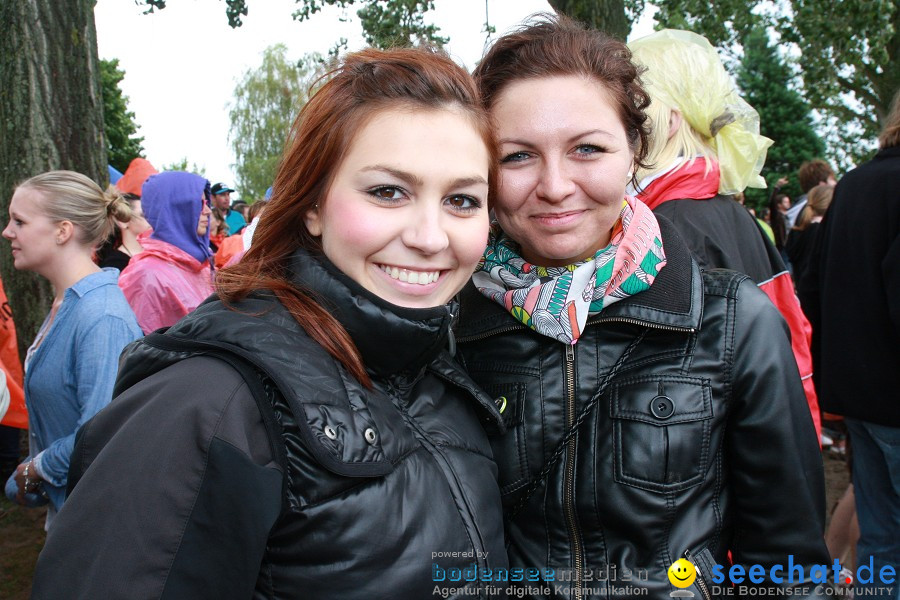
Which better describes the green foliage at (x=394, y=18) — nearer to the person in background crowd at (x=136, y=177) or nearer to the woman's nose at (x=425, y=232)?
the person in background crowd at (x=136, y=177)

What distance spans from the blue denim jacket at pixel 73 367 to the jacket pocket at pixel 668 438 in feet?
7.32

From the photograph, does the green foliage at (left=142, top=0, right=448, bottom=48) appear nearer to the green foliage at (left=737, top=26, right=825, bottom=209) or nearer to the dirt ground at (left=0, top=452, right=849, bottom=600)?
the dirt ground at (left=0, top=452, right=849, bottom=600)

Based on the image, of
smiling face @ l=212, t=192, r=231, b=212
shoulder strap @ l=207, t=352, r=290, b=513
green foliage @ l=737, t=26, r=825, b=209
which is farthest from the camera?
green foliage @ l=737, t=26, r=825, b=209

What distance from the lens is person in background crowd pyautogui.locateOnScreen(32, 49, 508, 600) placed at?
3.50 ft

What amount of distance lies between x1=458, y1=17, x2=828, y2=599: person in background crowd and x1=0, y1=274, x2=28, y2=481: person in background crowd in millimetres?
3462

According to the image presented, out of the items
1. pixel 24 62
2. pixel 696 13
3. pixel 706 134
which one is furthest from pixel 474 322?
pixel 696 13

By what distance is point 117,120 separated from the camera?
34.8m

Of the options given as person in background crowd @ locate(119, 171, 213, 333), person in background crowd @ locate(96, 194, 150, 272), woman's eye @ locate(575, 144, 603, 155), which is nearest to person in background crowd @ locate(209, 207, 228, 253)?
person in background crowd @ locate(96, 194, 150, 272)

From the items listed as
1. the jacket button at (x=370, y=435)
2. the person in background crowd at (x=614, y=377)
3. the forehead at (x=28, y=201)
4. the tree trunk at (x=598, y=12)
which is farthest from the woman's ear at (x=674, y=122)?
the tree trunk at (x=598, y=12)

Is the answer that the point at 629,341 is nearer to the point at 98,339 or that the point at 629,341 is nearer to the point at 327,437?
the point at 327,437

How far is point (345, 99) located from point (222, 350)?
0.58 meters

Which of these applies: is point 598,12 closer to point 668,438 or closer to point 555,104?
point 555,104

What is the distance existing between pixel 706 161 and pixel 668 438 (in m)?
1.43

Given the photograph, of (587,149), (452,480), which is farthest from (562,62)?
(452,480)
